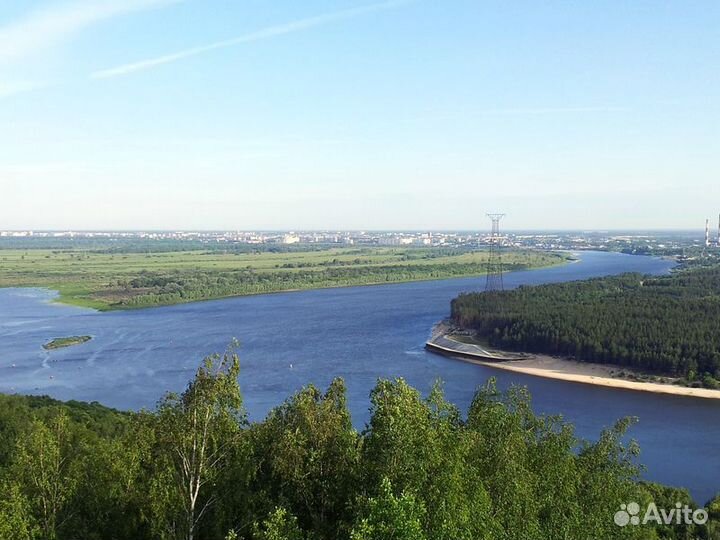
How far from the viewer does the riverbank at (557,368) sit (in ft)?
73.5

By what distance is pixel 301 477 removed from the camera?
4922 mm

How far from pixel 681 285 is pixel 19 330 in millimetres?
37890

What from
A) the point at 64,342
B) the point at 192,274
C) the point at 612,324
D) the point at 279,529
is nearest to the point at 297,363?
the point at 64,342

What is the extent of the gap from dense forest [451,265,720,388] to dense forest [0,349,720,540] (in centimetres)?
1997

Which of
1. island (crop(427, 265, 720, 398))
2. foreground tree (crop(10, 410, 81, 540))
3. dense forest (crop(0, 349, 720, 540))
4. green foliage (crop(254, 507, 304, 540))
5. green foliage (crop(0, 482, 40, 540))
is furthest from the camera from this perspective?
island (crop(427, 265, 720, 398))

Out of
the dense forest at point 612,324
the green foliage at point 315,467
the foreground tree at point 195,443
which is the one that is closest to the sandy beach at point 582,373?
the dense forest at point 612,324

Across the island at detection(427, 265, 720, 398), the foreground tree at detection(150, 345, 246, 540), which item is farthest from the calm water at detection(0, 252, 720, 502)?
the foreground tree at detection(150, 345, 246, 540)

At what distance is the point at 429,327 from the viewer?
33344 mm

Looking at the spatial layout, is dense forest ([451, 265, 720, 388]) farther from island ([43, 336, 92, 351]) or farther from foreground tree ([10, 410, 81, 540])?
foreground tree ([10, 410, 81, 540])

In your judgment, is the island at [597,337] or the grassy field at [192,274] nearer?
the island at [597,337]

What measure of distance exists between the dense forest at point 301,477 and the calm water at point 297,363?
9.84 meters

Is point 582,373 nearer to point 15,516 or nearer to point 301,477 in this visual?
point 301,477

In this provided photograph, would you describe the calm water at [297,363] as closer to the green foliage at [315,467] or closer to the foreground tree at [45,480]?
the green foliage at [315,467]

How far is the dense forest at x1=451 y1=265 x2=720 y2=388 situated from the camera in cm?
2411
